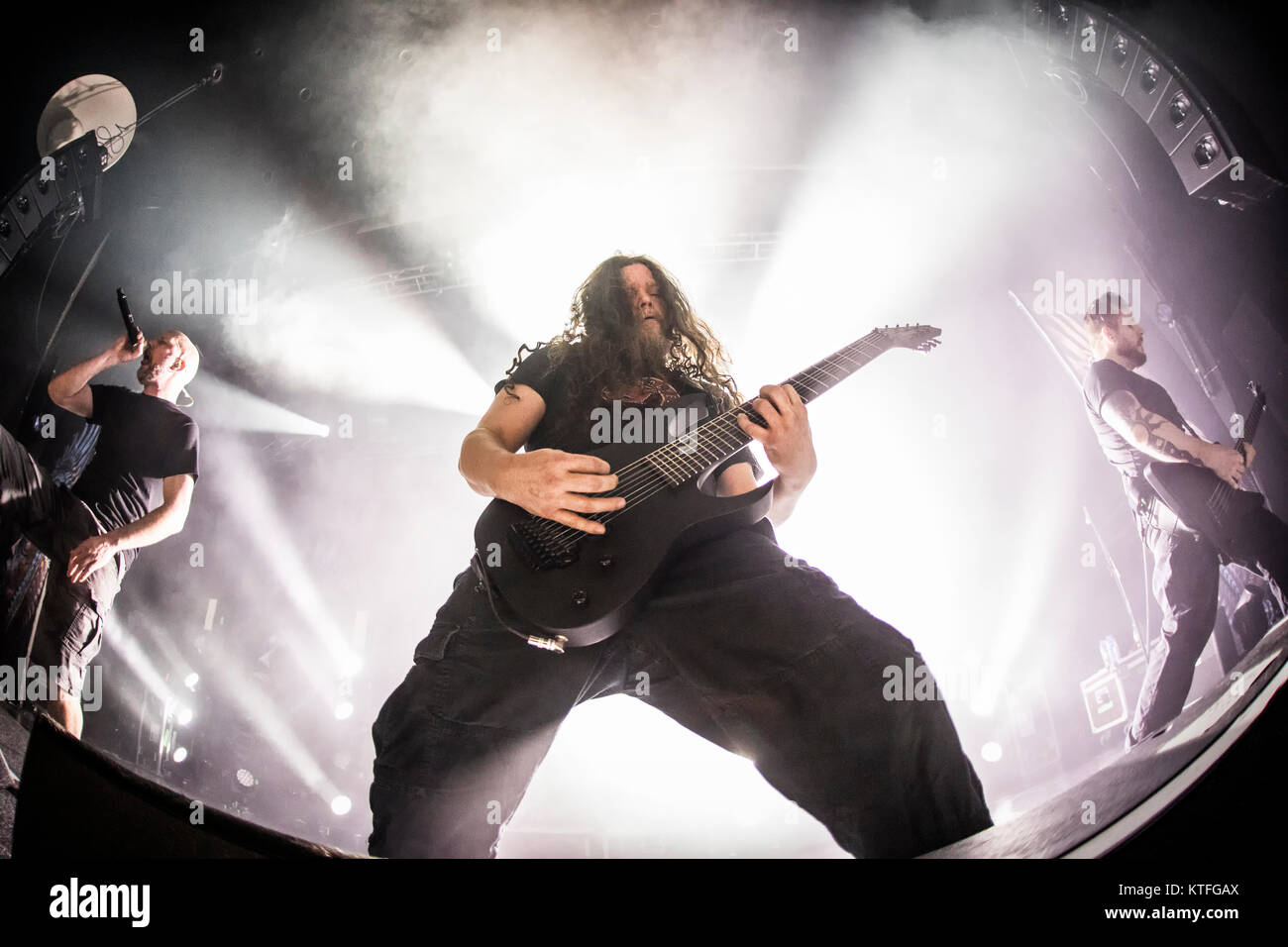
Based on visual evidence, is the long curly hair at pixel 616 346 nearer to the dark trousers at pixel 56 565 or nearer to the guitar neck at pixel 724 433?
the guitar neck at pixel 724 433

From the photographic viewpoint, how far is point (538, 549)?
4.77 ft

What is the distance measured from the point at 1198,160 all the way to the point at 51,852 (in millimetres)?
2829

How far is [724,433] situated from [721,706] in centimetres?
66

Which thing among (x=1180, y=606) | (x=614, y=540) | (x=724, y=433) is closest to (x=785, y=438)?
(x=724, y=433)

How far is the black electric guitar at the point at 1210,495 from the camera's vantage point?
1661 mm

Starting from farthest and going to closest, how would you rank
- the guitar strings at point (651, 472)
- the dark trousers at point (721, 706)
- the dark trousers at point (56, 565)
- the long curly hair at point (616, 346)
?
the long curly hair at point (616, 346) → the dark trousers at point (56, 565) → the guitar strings at point (651, 472) → the dark trousers at point (721, 706)

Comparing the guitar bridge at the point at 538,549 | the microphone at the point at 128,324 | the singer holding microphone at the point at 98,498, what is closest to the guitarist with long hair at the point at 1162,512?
the guitar bridge at the point at 538,549

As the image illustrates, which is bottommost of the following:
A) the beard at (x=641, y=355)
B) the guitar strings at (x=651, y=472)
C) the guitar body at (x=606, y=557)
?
the guitar body at (x=606, y=557)

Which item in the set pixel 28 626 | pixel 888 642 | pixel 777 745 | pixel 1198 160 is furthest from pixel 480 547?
pixel 1198 160

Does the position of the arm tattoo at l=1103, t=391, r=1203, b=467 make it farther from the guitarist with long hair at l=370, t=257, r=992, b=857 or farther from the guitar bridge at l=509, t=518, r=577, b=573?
the guitar bridge at l=509, t=518, r=577, b=573

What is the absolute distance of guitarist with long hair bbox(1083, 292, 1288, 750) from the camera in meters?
1.67

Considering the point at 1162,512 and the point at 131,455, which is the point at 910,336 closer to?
the point at 1162,512

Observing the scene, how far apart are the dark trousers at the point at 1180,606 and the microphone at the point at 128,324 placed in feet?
9.94

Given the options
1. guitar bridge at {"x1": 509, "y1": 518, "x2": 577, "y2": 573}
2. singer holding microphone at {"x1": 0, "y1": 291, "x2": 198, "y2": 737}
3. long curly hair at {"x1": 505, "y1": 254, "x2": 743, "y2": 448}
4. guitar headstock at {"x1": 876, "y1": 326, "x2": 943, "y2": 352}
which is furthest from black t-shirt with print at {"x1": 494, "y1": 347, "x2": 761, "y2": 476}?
singer holding microphone at {"x1": 0, "y1": 291, "x2": 198, "y2": 737}
